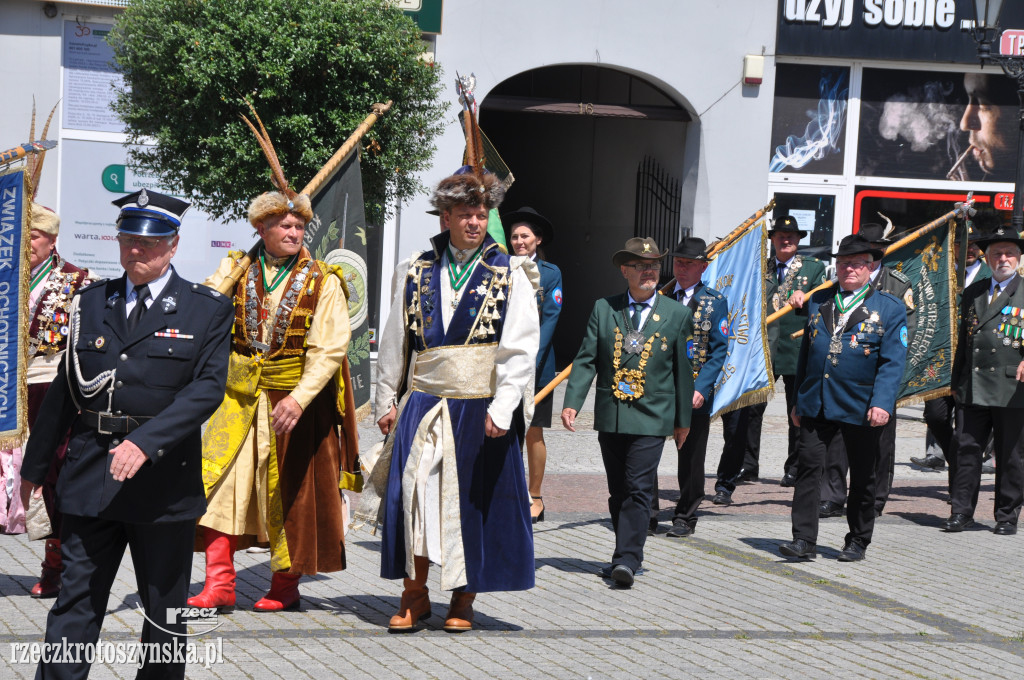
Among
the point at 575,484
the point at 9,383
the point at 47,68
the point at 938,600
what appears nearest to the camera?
the point at 9,383

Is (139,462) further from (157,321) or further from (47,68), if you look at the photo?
(47,68)

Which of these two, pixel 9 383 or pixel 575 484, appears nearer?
pixel 9 383

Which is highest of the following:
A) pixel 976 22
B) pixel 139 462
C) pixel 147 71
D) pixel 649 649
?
pixel 976 22

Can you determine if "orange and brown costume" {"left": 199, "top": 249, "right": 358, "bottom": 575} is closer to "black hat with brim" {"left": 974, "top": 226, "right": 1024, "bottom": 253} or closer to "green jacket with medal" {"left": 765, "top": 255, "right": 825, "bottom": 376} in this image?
"green jacket with medal" {"left": 765, "top": 255, "right": 825, "bottom": 376}

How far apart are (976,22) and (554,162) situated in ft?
32.6

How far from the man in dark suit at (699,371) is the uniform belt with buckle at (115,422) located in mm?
4622

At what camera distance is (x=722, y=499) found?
9734 millimetres

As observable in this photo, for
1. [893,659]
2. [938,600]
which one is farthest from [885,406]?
[893,659]

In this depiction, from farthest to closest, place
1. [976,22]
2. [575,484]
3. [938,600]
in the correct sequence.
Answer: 1. [976,22]
2. [575,484]
3. [938,600]

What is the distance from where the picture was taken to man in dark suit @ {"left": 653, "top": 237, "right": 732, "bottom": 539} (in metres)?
8.27

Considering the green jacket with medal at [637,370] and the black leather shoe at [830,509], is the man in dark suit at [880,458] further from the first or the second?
the green jacket with medal at [637,370]

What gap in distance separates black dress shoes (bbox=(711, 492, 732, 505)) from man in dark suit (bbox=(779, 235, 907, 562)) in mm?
1873

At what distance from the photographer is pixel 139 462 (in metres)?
4.04

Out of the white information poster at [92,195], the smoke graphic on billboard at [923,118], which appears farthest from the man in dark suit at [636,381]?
the smoke graphic on billboard at [923,118]
